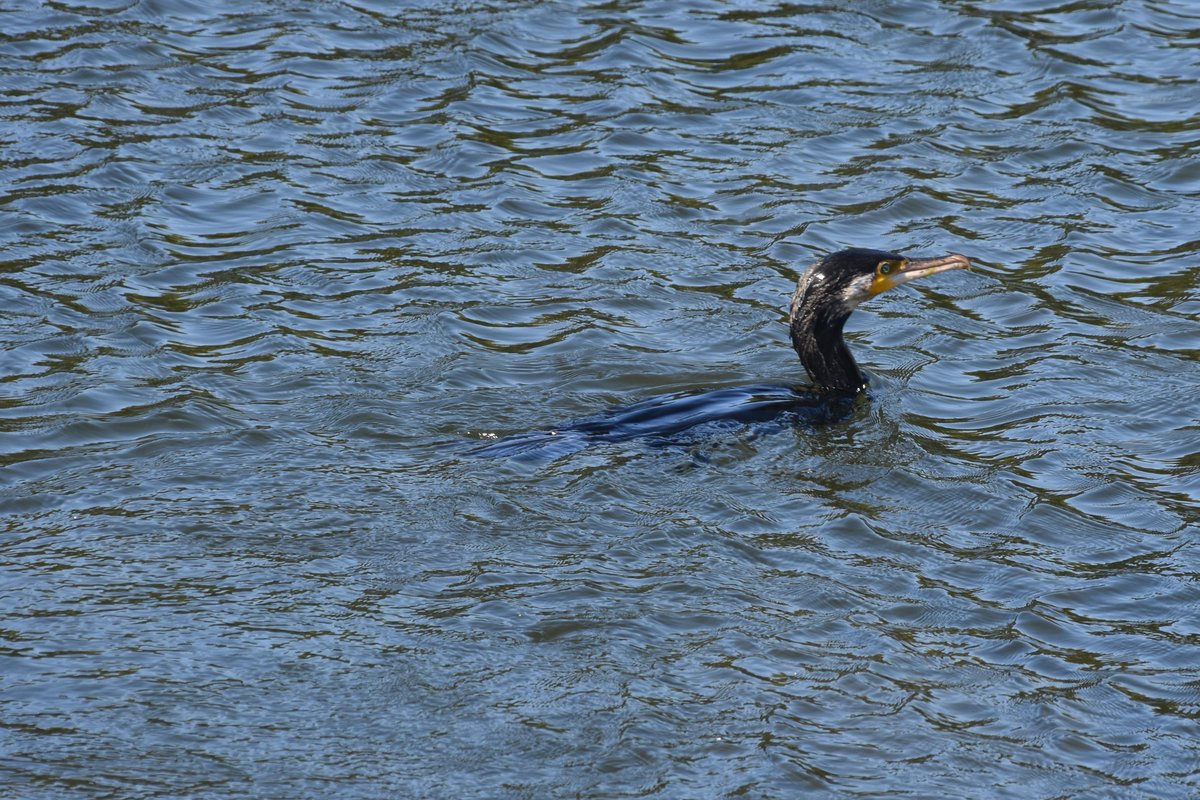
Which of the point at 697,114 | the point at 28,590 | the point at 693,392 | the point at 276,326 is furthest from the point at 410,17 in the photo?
the point at 28,590

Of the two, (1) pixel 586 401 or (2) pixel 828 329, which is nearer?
(1) pixel 586 401

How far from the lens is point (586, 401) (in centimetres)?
840

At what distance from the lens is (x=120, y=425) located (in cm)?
762

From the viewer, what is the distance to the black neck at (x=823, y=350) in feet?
28.1

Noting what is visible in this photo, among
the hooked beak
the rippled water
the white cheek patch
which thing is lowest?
the rippled water

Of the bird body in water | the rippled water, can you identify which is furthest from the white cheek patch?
the rippled water

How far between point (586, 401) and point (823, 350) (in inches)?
51.8

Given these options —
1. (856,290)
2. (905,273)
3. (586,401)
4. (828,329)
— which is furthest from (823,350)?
(586,401)

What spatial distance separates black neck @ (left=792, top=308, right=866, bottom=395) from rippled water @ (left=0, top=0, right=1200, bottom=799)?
28cm

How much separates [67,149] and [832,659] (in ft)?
22.9

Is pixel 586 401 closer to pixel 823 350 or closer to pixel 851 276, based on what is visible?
pixel 823 350

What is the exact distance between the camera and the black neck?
28.1 feet

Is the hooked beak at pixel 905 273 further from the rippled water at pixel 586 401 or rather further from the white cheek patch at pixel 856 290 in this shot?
the rippled water at pixel 586 401

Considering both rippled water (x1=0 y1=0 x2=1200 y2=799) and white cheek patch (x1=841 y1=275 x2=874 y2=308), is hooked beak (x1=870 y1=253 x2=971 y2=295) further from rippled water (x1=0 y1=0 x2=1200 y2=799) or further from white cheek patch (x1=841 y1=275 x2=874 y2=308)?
rippled water (x1=0 y1=0 x2=1200 y2=799)
